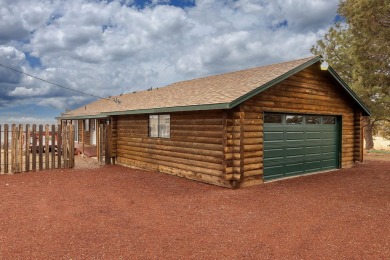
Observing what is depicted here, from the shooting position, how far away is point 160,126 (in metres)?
13.5

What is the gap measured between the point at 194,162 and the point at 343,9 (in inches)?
550

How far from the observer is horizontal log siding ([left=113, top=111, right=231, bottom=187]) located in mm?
10516

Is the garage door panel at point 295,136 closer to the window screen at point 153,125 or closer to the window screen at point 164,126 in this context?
the window screen at point 164,126

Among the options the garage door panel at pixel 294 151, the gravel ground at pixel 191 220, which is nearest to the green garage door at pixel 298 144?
the garage door panel at pixel 294 151

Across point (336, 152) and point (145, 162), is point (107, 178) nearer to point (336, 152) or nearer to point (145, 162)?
point (145, 162)

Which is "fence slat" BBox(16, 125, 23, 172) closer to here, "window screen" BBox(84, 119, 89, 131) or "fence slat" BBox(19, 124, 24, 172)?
"fence slat" BBox(19, 124, 24, 172)

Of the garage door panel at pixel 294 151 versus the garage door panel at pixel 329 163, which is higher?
the garage door panel at pixel 294 151

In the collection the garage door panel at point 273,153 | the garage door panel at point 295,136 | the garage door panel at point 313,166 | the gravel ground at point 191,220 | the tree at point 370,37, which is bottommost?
the gravel ground at point 191,220

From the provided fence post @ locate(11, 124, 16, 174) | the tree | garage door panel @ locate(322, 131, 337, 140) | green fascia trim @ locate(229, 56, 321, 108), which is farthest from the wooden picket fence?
the tree

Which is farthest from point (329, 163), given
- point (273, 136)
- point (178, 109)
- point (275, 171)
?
point (178, 109)

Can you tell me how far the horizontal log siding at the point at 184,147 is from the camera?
1052 cm

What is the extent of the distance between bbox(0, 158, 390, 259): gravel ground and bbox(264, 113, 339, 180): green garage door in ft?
3.25

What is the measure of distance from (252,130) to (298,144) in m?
3.13

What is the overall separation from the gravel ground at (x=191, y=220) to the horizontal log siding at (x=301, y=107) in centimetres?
126
